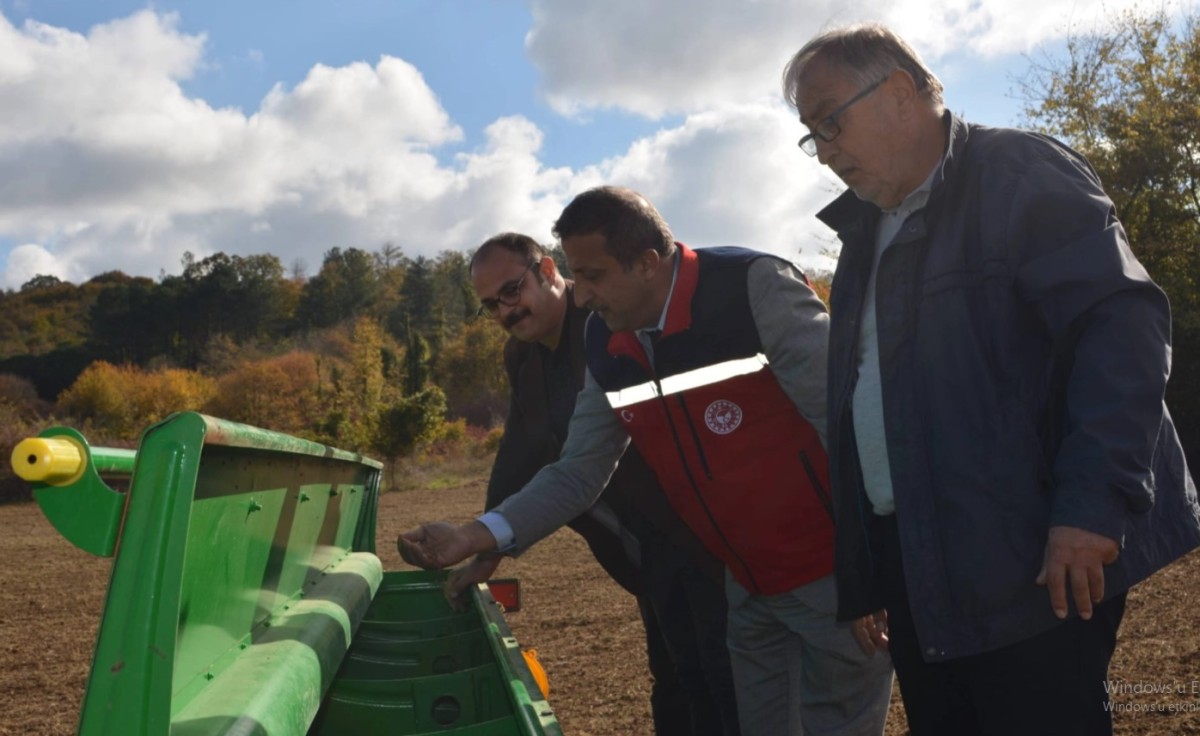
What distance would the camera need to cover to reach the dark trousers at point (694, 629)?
11.1ft

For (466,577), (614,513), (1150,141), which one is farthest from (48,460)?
(1150,141)

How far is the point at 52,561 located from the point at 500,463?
12.4m

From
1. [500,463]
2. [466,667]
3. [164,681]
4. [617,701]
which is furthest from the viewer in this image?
[617,701]

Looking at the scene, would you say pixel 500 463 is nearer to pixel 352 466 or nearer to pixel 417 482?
pixel 352 466

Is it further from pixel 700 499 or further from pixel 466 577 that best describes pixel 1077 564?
pixel 466 577

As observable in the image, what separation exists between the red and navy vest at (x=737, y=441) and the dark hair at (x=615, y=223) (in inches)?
6.4

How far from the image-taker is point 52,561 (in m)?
14.6

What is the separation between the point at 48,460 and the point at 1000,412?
5.25ft

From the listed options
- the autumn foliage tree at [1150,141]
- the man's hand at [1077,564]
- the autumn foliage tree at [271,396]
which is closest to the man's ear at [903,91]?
the man's hand at [1077,564]

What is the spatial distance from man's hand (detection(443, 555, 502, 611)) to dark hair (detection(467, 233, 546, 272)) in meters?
1.11

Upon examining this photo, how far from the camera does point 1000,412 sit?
2.03 m

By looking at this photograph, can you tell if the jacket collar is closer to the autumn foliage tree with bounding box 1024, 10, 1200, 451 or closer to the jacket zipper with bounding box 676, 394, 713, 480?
the jacket zipper with bounding box 676, 394, 713, 480

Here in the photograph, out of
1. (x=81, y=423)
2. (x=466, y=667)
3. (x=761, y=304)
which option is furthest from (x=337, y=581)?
(x=81, y=423)

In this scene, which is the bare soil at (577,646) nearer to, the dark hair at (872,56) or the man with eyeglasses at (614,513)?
the man with eyeglasses at (614,513)
